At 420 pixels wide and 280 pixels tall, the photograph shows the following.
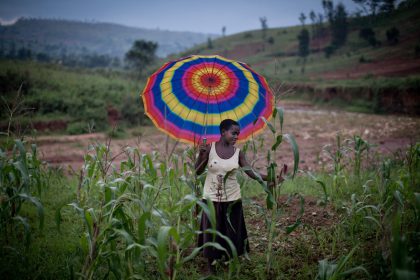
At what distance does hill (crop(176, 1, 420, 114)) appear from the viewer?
17938 millimetres

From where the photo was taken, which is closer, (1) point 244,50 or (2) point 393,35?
(2) point 393,35

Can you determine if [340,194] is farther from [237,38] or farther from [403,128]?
[237,38]

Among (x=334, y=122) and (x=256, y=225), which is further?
(x=334, y=122)

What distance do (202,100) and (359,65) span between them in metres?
34.7

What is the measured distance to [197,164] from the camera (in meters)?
3.01

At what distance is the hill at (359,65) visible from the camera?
17938 mm

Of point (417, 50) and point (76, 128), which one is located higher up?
point (417, 50)

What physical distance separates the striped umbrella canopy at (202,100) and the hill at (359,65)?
44cm

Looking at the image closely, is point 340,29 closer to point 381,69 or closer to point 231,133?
point 381,69

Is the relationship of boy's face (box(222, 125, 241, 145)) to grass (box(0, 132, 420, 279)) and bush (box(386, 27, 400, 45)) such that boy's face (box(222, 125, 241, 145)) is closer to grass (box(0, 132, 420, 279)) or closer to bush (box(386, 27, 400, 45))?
grass (box(0, 132, 420, 279))

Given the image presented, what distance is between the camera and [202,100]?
3.22m

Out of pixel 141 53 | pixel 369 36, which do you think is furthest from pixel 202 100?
pixel 369 36

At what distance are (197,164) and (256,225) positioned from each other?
1758 millimetres

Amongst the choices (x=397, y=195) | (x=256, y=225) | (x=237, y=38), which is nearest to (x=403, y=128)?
(x=256, y=225)
